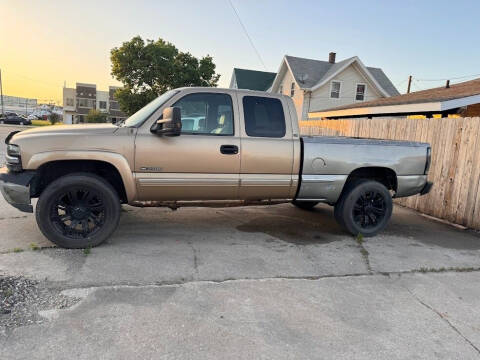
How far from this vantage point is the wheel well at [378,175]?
544cm

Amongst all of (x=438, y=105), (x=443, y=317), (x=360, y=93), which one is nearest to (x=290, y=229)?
(x=443, y=317)

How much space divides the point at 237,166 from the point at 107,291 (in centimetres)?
217

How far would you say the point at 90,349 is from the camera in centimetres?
254

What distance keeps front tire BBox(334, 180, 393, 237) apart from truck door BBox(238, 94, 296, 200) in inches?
37.4

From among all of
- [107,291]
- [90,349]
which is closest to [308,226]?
[107,291]

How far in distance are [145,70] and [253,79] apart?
9610 mm

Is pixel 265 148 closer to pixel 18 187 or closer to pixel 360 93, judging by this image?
pixel 18 187

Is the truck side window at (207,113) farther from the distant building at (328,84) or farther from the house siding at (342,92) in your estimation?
the house siding at (342,92)

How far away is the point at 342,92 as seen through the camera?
26.1 meters

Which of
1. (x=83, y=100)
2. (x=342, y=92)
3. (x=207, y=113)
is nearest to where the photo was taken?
(x=207, y=113)

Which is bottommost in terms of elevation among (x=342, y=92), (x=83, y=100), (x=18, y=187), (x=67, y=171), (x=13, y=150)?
(x=18, y=187)

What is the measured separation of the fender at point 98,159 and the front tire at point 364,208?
299 cm

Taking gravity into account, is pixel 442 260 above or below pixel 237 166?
below

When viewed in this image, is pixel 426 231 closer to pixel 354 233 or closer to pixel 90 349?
pixel 354 233
